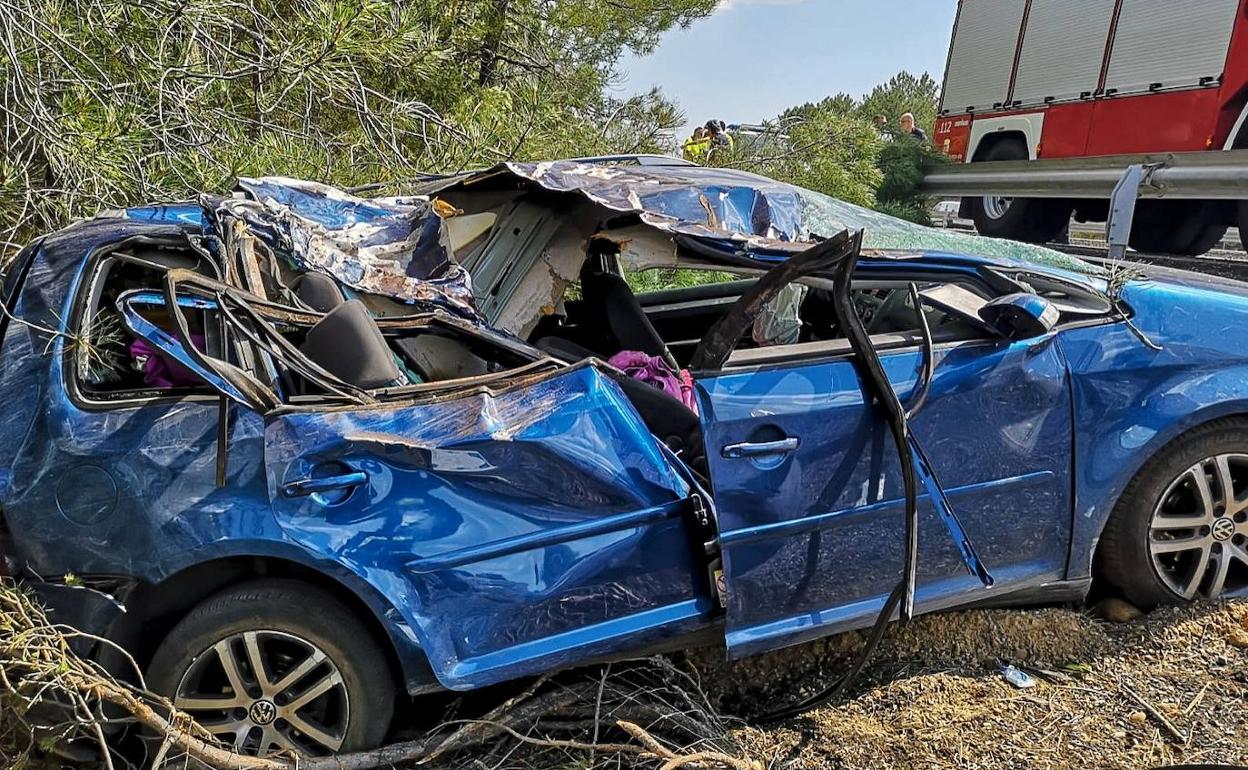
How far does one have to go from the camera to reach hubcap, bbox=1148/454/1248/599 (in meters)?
2.70

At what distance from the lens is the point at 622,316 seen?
10.5 ft

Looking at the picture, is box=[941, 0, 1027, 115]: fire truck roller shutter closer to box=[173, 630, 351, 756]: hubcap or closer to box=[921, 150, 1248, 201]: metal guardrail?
box=[921, 150, 1248, 201]: metal guardrail

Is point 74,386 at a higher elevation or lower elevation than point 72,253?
lower

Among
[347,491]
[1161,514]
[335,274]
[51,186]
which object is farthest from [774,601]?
[51,186]

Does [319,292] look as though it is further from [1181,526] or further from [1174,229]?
[1174,229]

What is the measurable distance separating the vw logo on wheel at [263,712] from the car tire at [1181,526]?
2.58 meters

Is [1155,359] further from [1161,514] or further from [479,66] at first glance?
[479,66]

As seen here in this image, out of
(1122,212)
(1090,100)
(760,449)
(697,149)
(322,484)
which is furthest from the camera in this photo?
(1090,100)

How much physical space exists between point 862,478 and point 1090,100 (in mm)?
9653

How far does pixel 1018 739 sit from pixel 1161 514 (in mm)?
938

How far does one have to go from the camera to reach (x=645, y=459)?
7.32 ft

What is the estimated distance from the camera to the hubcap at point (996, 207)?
10656mm

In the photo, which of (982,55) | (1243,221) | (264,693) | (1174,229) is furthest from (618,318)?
(982,55)

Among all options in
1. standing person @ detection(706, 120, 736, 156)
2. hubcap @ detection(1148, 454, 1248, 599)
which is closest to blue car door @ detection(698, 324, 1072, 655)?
hubcap @ detection(1148, 454, 1248, 599)
